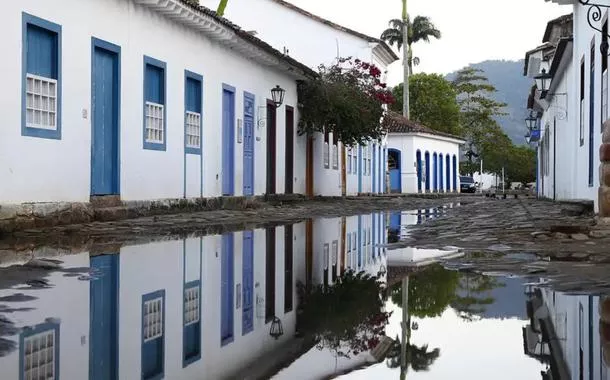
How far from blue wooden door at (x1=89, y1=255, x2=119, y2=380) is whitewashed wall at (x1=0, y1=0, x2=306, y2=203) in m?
4.65

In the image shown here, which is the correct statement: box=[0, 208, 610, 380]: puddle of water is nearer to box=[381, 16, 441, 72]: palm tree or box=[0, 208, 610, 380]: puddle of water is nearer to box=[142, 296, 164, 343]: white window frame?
box=[142, 296, 164, 343]: white window frame

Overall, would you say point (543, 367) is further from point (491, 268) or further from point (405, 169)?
point (405, 169)

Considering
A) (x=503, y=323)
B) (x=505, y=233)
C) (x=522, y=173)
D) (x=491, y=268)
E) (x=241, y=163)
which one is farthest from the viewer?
(x=522, y=173)

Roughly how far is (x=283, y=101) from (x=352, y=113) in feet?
7.44

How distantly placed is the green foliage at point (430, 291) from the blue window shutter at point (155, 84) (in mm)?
9436

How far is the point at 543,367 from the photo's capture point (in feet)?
10.1

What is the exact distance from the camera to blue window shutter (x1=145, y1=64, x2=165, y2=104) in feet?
48.0

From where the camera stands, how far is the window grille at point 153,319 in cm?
380

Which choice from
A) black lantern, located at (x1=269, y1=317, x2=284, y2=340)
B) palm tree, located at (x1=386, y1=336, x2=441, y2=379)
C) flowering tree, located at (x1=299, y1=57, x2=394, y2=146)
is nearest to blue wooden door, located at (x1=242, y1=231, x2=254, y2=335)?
black lantern, located at (x1=269, y1=317, x2=284, y2=340)

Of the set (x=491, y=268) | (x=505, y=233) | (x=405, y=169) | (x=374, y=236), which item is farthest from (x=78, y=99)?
(x=405, y=169)

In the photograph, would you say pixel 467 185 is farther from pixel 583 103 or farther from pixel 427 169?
pixel 583 103

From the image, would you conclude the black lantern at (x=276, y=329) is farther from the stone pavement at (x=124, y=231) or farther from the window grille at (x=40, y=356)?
the stone pavement at (x=124, y=231)

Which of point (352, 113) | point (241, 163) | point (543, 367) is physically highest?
point (352, 113)

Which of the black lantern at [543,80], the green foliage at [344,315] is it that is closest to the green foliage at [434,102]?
the black lantern at [543,80]
